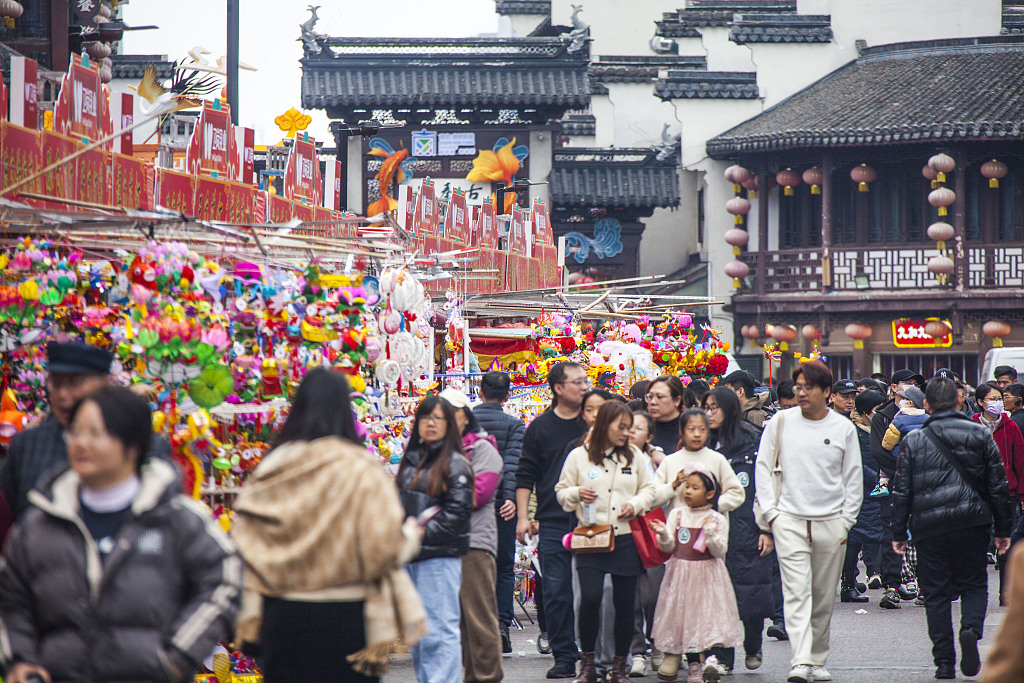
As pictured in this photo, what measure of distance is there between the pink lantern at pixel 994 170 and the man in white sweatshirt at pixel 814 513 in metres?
18.8

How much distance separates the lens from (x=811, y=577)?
820 cm

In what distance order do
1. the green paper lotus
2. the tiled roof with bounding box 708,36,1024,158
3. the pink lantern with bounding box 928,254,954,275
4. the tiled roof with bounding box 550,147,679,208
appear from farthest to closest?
1. the tiled roof with bounding box 550,147,679,208
2. the pink lantern with bounding box 928,254,954,275
3. the tiled roof with bounding box 708,36,1024,158
4. the green paper lotus

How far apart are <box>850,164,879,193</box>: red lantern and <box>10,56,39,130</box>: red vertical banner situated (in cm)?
2034

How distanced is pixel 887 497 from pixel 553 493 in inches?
221

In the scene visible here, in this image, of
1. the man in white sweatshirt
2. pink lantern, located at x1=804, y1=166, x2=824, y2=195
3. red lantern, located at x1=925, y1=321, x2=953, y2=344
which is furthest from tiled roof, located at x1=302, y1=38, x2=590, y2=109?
the man in white sweatshirt

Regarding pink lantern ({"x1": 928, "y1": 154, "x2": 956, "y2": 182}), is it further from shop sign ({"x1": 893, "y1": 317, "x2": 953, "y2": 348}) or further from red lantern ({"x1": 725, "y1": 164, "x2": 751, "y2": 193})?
red lantern ({"x1": 725, "y1": 164, "x2": 751, "y2": 193})

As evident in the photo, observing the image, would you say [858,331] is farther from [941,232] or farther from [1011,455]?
[1011,455]

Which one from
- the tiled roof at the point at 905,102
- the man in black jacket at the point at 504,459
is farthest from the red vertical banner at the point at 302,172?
the tiled roof at the point at 905,102

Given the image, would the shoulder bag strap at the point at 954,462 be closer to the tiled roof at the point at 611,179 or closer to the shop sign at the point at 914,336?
the shop sign at the point at 914,336

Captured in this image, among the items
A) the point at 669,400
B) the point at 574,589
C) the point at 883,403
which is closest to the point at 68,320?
the point at 574,589

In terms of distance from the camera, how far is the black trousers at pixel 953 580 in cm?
825

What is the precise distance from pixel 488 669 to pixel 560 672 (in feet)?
3.19

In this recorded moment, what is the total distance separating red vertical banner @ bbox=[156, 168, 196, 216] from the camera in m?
8.96

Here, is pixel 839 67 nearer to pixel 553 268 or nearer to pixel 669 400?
pixel 553 268
